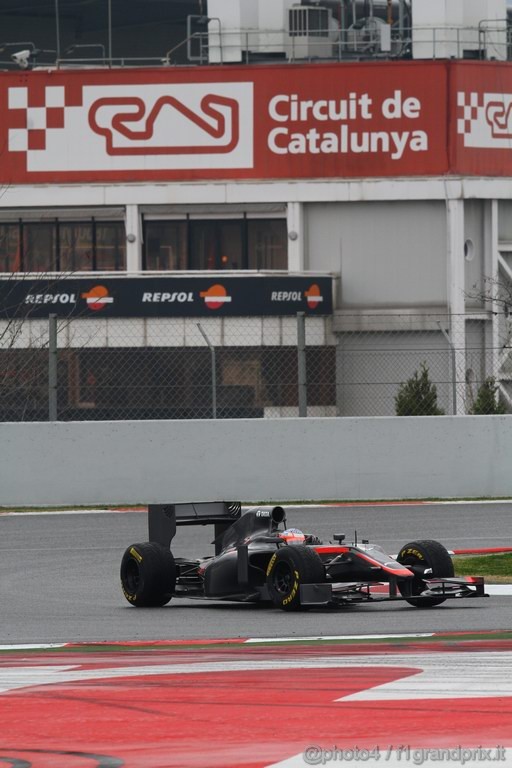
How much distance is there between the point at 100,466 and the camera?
2183 cm

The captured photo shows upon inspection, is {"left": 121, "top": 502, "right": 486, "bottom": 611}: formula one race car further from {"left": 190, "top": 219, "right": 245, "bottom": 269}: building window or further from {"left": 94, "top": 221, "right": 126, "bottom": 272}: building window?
{"left": 94, "top": 221, "right": 126, "bottom": 272}: building window

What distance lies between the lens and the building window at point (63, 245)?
43.4 meters

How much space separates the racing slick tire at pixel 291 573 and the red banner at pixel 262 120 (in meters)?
30.5

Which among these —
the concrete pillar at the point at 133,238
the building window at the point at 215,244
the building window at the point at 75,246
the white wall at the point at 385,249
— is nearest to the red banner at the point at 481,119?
the white wall at the point at 385,249

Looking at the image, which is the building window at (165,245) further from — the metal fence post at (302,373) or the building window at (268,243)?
the metal fence post at (302,373)

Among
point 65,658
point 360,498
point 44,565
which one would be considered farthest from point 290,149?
point 65,658

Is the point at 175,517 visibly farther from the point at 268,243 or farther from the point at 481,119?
the point at 481,119

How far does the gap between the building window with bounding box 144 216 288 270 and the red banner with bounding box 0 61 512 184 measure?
1.64 meters

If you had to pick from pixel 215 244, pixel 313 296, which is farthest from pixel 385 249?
pixel 215 244

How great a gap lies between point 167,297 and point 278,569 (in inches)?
1116

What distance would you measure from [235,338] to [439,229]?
652 centimetres

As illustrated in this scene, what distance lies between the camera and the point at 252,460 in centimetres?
2195

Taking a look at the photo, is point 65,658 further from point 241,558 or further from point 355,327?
Result: point 355,327

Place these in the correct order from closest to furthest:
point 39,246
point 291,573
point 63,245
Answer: point 291,573
point 63,245
point 39,246
